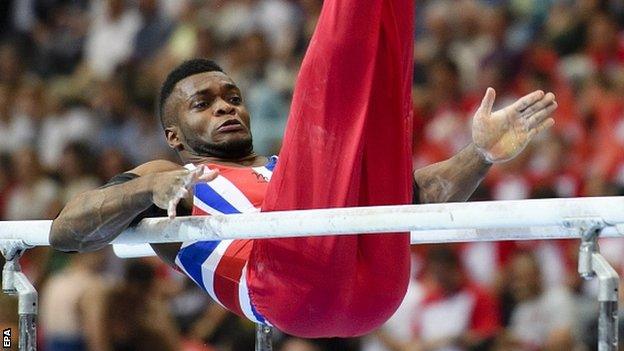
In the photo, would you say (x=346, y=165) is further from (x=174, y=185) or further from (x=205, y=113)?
(x=205, y=113)

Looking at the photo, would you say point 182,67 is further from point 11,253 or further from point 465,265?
point 465,265

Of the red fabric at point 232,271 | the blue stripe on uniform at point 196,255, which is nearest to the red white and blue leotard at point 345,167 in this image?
the red fabric at point 232,271

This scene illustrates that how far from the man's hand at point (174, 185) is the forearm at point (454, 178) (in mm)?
1089

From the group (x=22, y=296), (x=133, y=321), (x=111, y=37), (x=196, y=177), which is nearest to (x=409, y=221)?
(x=196, y=177)

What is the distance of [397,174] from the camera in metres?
3.79

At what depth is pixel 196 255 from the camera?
4.16 m

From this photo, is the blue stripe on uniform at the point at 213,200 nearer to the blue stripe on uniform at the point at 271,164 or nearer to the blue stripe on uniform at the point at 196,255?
the blue stripe on uniform at the point at 196,255

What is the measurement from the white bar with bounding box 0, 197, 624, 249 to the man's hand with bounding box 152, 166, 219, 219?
8 centimetres

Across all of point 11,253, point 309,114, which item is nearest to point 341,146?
point 309,114

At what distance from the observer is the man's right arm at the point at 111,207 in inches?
142

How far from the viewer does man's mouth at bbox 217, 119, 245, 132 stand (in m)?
4.38

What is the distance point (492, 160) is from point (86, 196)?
4.71 ft

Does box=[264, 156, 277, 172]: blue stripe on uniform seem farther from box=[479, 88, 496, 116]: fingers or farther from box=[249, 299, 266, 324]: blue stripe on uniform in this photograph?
box=[479, 88, 496, 116]: fingers

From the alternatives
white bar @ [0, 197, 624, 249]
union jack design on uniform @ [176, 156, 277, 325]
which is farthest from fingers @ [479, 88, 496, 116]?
union jack design on uniform @ [176, 156, 277, 325]
